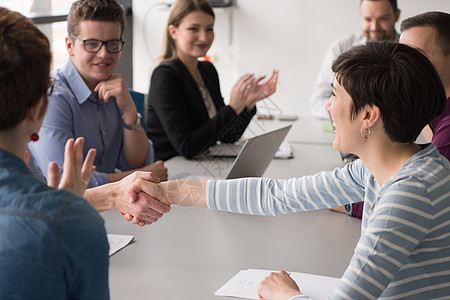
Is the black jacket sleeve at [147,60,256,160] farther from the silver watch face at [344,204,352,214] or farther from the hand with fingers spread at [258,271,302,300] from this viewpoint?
the hand with fingers spread at [258,271,302,300]

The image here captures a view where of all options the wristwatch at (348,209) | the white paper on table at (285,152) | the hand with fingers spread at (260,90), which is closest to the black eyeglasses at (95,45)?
the hand with fingers spread at (260,90)

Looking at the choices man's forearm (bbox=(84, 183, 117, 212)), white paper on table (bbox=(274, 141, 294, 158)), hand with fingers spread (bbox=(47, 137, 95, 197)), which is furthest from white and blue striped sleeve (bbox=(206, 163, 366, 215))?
white paper on table (bbox=(274, 141, 294, 158))

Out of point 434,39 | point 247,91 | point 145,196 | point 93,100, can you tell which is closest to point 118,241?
point 145,196

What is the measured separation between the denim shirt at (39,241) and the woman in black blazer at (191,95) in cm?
179

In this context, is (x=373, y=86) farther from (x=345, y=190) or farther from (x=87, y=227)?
(x=87, y=227)

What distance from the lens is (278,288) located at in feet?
3.97

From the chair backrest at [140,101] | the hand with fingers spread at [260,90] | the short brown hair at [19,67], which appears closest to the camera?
the short brown hair at [19,67]

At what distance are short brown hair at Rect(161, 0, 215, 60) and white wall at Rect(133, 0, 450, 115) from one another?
1874 mm

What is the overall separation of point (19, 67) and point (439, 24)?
56.0 inches

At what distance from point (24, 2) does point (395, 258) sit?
3720 millimetres

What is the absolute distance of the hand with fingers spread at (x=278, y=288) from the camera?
1.19 metres

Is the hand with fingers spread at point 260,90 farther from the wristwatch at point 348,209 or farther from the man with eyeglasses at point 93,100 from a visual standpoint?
the wristwatch at point 348,209

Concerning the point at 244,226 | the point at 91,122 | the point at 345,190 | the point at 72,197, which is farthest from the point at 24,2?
the point at 72,197

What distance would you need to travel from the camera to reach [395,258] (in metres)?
1.03
